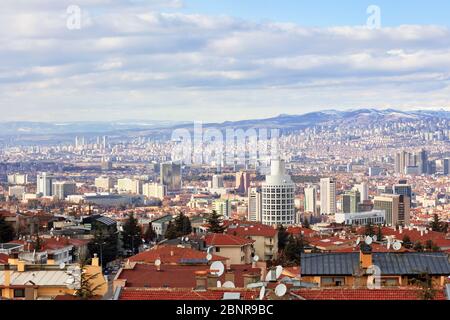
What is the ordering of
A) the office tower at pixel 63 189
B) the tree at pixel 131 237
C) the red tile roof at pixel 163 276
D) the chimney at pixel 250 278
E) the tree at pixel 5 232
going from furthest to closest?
the office tower at pixel 63 189
the tree at pixel 131 237
the tree at pixel 5 232
the red tile roof at pixel 163 276
the chimney at pixel 250 278

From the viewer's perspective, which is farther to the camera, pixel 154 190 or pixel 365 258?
pixel 154 190

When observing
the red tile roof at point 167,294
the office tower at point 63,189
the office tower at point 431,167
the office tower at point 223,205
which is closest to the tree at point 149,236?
the red tile roof at point 167,294

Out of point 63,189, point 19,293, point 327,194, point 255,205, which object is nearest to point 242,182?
point 327,194

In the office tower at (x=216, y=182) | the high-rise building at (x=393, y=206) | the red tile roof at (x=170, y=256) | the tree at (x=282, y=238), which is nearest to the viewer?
the red tile roof at (x=170, y=256)

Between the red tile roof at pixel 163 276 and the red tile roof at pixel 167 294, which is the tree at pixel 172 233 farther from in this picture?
the red tile roof at pixel 167 294

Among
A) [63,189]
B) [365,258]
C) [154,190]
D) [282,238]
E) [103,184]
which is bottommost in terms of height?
[154,190]

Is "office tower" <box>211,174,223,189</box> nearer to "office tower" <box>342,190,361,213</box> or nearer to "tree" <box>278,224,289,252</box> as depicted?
"office tower" <box>342,190,361,213</box>

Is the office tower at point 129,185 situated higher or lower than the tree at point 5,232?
lower

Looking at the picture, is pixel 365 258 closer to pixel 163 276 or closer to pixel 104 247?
pixel 163 276
